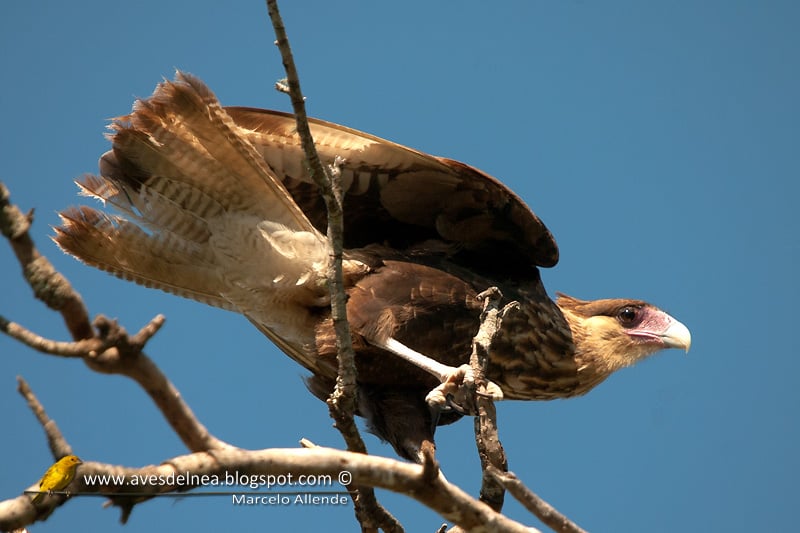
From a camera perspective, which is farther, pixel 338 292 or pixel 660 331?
pixel 660 331

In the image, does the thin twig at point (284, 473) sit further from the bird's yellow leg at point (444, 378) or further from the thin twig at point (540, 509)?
the bird's yellow leg at point (444, 378)

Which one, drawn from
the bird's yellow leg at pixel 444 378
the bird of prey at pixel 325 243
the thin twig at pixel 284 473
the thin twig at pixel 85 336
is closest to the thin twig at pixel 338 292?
the bird's yellow leg at pixel 444 378

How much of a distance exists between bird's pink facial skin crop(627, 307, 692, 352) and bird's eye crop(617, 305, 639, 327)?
1.8 inches

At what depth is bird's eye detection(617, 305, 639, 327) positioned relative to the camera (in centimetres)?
624

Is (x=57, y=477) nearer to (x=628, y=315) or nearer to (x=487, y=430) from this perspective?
(x=487, y=430)

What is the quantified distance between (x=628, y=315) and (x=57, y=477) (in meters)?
4.55

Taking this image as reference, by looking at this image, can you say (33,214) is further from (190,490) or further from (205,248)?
(205,248)

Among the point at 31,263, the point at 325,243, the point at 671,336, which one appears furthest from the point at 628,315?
the point at 31,263

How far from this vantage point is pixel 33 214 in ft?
7.54

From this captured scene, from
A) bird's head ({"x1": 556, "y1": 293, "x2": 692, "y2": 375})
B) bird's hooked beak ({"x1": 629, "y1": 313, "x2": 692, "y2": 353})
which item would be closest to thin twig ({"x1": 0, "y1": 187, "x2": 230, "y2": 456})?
bird's head ({"x1": 556, "y1": 293, "x2": 692, "y2": 375})

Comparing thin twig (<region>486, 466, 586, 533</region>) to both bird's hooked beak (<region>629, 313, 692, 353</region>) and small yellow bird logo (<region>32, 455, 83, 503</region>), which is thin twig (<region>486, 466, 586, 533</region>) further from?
bird's hooked beak (<region>629, 313, 692, 353</region>)

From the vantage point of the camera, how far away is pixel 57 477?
249 cm

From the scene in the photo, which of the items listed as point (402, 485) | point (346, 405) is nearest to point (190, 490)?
point (402, 485)

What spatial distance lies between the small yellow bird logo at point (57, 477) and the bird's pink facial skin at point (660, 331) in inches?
174
